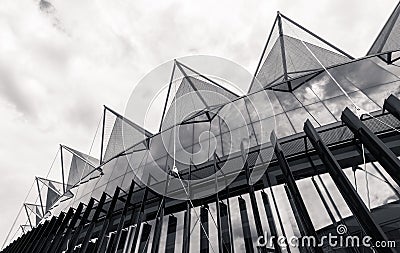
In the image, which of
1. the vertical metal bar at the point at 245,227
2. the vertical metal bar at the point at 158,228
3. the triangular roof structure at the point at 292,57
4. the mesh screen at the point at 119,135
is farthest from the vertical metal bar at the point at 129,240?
the mesh screen at the point at 119,135

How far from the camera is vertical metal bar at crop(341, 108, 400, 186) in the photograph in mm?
3355

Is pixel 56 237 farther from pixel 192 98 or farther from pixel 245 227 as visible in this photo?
pixel 192 98

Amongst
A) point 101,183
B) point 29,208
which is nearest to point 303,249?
point 101,183

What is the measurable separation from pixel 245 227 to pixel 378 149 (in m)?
2.76

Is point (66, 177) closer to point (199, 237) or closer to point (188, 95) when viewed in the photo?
point (188, 95)

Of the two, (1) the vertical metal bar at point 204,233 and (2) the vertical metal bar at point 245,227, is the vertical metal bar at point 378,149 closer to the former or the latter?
(2) the vertical metal bar at point 245,227

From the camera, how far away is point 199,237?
18.5ft

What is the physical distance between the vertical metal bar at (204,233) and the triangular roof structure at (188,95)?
17.6 ft

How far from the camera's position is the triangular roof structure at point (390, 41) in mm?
8172

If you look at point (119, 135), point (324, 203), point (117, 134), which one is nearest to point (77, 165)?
point (117, 134)

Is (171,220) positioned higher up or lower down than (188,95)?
lower down

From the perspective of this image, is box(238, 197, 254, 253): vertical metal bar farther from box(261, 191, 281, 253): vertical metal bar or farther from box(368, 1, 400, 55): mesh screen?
box(368, 1, 400, 55): mesh screen

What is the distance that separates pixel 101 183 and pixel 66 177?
350 inches
